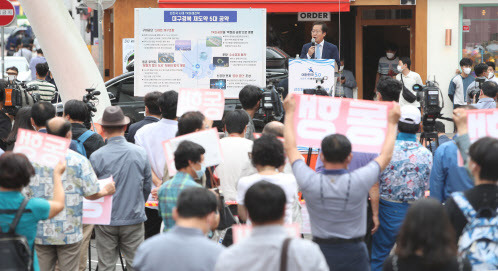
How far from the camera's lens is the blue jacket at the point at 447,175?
6.15 metres

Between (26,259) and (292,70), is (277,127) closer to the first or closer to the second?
(26,259)

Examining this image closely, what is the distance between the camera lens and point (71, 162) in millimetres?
6305

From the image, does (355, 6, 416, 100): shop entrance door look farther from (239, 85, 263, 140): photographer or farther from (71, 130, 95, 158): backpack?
(71, 130, 95, 158): backpack

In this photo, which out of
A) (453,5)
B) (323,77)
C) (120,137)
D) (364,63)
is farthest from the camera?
(364,63)

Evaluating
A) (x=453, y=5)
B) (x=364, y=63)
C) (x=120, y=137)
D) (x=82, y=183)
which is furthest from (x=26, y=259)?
(x=364, y=63)

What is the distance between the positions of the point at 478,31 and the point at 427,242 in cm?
1542

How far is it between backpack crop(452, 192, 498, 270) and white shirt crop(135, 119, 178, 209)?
12.0 feet

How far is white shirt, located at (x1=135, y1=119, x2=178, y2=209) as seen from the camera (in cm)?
761

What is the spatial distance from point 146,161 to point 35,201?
2116 millimetres

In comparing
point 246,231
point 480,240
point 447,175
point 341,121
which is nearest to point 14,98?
point 341,121

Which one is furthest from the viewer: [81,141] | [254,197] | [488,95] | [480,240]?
[488,95]

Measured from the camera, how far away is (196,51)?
11.4m

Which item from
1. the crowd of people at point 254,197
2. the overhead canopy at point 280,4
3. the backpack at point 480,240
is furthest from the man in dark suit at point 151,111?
→ the overhead canopy at point 280,4

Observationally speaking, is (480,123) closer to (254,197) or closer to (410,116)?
(410,116)
